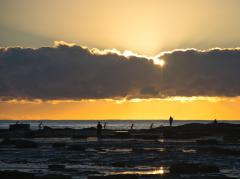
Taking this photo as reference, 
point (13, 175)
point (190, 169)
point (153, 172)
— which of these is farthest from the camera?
point (153, 172)

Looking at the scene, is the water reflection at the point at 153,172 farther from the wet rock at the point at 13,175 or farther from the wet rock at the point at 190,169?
the wet rock at the point at 13,175

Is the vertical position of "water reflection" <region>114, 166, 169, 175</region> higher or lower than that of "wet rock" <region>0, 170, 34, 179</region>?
lower

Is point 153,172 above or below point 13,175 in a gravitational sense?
below

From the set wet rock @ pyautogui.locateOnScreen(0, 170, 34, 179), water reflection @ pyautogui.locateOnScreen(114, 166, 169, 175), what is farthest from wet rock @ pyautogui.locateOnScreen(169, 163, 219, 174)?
wet rock @ pyautogui.locateOnScreen(0, 170, 34, 179)

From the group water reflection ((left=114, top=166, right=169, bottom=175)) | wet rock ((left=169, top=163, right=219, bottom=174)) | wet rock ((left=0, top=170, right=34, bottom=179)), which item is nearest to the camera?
wet rock ((left=0, top=170, right=34, bottom=179))

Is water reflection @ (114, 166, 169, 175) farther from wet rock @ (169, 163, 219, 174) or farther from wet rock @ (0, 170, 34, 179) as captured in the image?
wet rock @ (0, 170, 34, 179)

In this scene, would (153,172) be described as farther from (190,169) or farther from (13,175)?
(13,175)

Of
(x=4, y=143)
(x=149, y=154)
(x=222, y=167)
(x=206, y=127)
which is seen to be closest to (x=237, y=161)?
(x=222, y=167)

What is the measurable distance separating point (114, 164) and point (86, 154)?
11.6m

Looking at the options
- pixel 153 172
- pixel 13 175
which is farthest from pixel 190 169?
pixel 13 175

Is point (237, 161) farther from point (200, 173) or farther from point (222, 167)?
point (200, 173)

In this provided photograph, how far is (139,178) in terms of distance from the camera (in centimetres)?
3350

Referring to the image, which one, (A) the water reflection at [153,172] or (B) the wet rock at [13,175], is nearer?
(B) the wet rock at [13,175]

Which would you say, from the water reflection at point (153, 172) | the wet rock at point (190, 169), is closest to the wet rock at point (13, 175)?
the water reflection at point (153, 172)
